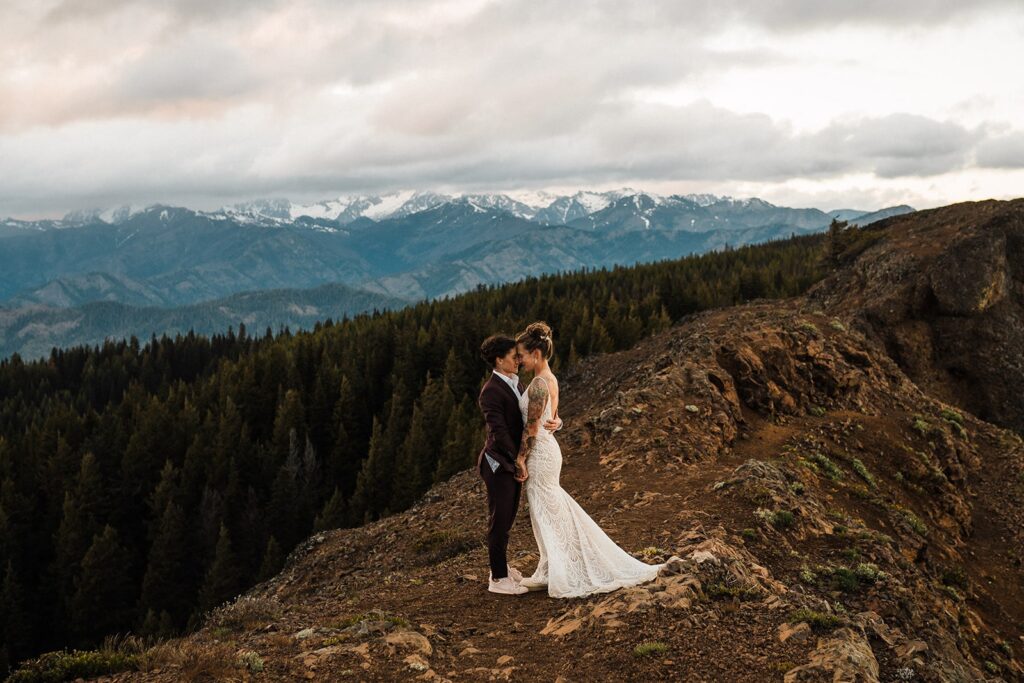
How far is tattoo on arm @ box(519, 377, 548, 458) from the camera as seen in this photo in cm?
1246

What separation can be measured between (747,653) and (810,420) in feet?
54.3

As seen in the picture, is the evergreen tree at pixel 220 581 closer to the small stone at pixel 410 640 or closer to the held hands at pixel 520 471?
the small stone at pixel 410 640

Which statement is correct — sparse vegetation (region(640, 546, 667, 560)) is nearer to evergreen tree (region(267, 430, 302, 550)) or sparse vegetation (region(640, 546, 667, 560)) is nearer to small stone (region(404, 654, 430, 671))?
small stone (region(404, 654, 430, 671))

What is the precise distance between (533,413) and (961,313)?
1663 inches

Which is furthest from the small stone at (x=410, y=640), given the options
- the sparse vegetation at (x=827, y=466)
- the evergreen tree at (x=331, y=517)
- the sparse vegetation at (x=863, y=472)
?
the evergreen tree at (x=331, y=517)

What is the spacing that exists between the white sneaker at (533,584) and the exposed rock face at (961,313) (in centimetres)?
3624

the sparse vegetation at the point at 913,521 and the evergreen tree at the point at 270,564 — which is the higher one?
the sparse vegetation at the point at 913,521

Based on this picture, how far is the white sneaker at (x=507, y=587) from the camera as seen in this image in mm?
13469

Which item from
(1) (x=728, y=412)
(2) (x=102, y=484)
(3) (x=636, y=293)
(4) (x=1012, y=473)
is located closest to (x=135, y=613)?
(2) (x=102, y=484)

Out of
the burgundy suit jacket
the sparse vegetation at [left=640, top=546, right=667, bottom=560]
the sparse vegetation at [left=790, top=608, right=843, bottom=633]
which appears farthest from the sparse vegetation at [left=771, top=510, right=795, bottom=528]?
the burgundy suit jacket

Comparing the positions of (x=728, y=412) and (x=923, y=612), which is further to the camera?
(x=728, y=412)

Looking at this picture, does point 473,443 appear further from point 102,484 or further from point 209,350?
point 209,350

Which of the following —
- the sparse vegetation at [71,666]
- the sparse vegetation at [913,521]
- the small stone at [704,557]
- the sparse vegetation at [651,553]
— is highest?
the small stone at [704,557]

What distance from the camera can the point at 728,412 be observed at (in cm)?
2398
